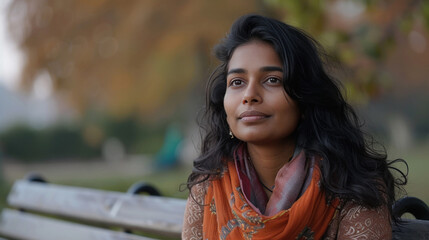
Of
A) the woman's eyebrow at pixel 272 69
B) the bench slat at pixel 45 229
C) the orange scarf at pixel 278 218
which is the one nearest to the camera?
the orange scarf at pixel 278 218

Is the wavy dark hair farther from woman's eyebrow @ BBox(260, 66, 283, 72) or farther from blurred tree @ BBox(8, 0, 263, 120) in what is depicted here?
blurred tree @ BBox(8, 0, 263, 120)

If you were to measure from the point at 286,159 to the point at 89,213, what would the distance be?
1543 millimetres

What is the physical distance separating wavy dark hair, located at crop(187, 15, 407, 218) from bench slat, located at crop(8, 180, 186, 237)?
701mm

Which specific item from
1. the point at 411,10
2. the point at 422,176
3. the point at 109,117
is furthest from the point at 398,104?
the point at 411,10

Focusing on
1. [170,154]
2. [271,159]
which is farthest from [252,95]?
[170,154]

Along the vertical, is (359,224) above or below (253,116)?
below

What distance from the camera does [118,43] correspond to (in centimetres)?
1136

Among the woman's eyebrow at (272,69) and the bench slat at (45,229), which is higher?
the woman's eyebrow at (272,69)

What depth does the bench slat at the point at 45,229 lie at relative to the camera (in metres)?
3.09

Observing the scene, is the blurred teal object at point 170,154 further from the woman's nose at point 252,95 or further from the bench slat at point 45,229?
the woman's nose at point 252,95

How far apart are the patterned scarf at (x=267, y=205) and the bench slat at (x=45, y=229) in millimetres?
916

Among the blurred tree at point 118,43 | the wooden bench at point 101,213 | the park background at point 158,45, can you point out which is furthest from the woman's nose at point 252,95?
the blurred tree at point 118,43

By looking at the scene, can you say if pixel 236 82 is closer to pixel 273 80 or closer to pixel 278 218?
pixel 273 80

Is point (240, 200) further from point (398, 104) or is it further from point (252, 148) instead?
point (398, 104)
